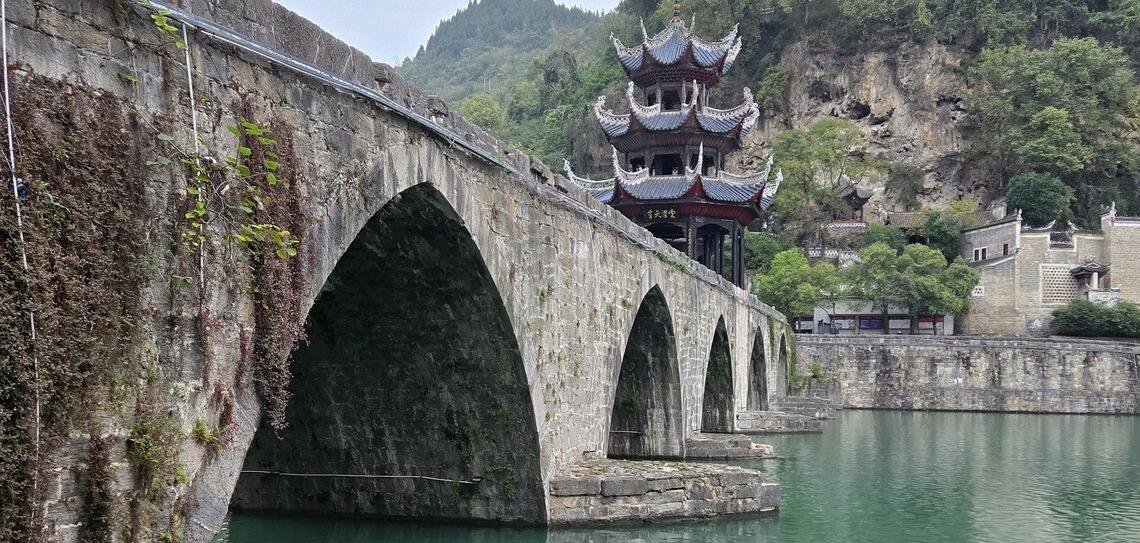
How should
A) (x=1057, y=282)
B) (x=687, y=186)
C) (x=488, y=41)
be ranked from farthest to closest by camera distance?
1. (x=488, y=41)
2. (x=1057, y=282)
3. (x=687, y=186)

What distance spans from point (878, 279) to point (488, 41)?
111 metres

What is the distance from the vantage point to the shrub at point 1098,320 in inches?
1884

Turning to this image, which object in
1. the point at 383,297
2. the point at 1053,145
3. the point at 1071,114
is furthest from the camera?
the point at 1071,114

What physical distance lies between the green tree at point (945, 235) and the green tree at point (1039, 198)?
333 cm

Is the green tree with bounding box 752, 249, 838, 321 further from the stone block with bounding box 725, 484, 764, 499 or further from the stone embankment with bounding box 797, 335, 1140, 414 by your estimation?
the stone block with bounding box 725, 484, 764, 499

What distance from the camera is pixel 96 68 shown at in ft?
16.4

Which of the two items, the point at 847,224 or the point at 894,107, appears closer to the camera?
the point at 847,224

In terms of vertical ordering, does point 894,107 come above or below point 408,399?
above

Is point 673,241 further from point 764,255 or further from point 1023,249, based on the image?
point 1023,249

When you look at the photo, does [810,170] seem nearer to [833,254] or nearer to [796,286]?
[833,254]

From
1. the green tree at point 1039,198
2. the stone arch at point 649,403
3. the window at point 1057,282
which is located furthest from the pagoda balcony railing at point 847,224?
the stone arch at point 649,403

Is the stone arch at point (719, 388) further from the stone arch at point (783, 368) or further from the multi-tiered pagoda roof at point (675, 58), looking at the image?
the multi-tiered pagoda roof at point (675, 58)

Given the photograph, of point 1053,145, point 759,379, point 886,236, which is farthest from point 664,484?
point 1053,145

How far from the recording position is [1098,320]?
160 feet
